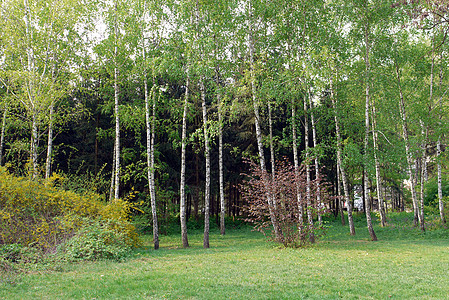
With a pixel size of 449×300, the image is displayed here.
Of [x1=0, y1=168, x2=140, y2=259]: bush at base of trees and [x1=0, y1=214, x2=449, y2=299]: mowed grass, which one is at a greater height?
[x1=0, y1=168, x2=140, y2=259]: bush at base of trees

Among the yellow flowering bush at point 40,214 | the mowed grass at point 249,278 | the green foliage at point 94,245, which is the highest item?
the yellow flowering bush at point 40,214

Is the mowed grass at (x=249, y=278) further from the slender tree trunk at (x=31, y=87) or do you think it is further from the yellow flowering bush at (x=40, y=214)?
the slender tree trunk at (x=31, y=87)

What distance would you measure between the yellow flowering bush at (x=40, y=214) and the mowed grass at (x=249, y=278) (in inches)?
86.6

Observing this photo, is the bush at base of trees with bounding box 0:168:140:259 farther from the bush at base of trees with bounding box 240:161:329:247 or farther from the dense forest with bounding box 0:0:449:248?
the bush at base of trees with bounding box 240:161:329:247

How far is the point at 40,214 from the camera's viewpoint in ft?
34.8

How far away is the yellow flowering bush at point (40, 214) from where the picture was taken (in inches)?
390

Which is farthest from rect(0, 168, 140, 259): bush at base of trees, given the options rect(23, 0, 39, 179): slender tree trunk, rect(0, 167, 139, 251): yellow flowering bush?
rect(23, 0, 39, 179): slender tree trunk

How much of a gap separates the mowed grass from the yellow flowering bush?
2.20m

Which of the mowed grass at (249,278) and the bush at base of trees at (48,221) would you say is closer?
the mowed grass at (249,278)

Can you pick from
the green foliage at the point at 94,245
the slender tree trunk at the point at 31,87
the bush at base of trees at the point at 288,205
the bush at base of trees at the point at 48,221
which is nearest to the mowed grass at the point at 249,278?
the green foliage at the point at 94,245

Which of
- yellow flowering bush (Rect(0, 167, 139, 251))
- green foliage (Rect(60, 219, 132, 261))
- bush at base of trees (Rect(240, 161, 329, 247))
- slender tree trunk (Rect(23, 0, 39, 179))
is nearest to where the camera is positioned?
green foliage (Rect(60, 219, 132, 261))

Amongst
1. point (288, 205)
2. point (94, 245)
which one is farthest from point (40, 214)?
point (288, 205)

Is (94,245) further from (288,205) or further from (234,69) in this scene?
(234,69)

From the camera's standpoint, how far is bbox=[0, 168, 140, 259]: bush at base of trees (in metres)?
9.78
